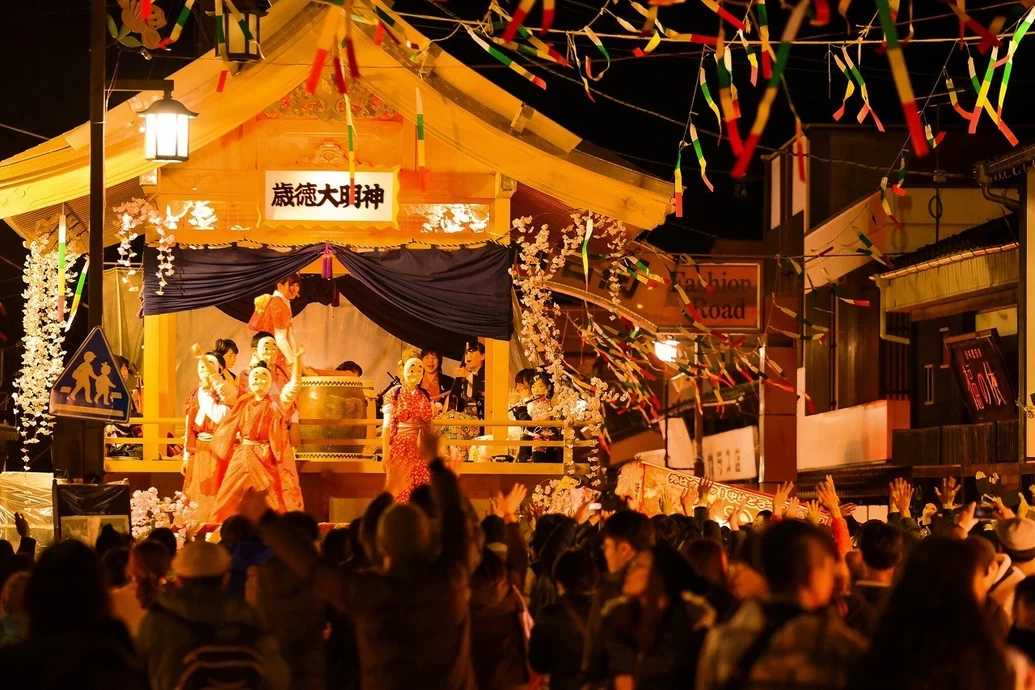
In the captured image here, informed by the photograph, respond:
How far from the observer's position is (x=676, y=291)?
1934 cm

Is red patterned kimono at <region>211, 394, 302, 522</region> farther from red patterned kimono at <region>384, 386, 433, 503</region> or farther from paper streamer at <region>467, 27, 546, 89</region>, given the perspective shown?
paper streamer at <region>467, 27, 546, 89</region>

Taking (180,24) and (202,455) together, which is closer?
(180,24)

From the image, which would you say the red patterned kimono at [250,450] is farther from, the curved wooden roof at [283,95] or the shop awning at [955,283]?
the shop awning at [955,283]

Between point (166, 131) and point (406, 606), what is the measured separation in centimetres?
957

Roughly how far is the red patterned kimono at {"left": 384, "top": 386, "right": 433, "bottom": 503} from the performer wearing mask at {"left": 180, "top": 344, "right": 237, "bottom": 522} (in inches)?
69.6

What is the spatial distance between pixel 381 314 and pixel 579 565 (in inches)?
453

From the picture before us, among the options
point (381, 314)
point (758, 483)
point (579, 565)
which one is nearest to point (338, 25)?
point (381, 314)

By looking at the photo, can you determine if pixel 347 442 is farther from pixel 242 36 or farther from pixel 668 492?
pixel 242 36

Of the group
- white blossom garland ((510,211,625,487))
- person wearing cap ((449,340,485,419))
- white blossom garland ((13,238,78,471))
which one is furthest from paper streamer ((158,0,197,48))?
person wearing cap ((449,340,485,419))

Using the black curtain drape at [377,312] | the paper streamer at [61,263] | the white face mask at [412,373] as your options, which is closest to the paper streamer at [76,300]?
the paper streamer at [61,263]

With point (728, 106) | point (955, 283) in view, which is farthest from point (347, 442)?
point (955, 283)

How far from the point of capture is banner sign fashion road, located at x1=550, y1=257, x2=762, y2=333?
61.1ft

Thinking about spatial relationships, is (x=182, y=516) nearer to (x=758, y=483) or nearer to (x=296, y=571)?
(x=296, y=571)

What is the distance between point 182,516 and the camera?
15609mm
